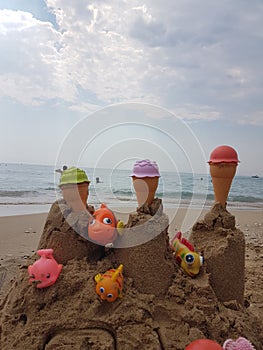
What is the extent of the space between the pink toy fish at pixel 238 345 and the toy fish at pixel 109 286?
618 mm

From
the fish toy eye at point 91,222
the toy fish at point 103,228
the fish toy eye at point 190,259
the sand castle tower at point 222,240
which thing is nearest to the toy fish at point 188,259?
the fish toy eye at point 190,259

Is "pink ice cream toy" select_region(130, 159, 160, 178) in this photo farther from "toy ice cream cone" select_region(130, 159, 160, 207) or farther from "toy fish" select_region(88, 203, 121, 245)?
"toy fish" select_region(88, 203, 121, 245)

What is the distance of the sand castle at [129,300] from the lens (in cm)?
182

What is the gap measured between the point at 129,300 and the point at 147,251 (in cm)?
30

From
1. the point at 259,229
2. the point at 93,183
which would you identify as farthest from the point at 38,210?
the point at 93,183

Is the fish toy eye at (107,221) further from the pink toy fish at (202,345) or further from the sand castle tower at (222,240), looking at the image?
the pink toy fish at (202,345)

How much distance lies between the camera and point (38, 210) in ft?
34.6

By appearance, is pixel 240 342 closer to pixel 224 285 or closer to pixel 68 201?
pixel 224 285

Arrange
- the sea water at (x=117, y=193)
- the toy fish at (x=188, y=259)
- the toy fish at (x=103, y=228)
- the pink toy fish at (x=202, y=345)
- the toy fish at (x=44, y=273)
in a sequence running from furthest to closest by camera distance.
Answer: the sea water at (x=117, y=193)
the toy fish at (x=188, y=259)
the toy fish at (x=103, y=228)
the toy fish at (x=44, y=273)
the pink toy fish at (x=202, y=345)

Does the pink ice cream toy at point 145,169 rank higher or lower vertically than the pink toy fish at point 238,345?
higher

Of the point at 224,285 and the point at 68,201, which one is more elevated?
the point at 68,201

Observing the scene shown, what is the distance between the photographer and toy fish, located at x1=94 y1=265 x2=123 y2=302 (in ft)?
6.21

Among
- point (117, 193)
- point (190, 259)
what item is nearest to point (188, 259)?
point (190, 259)

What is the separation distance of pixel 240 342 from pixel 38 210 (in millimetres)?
9376
